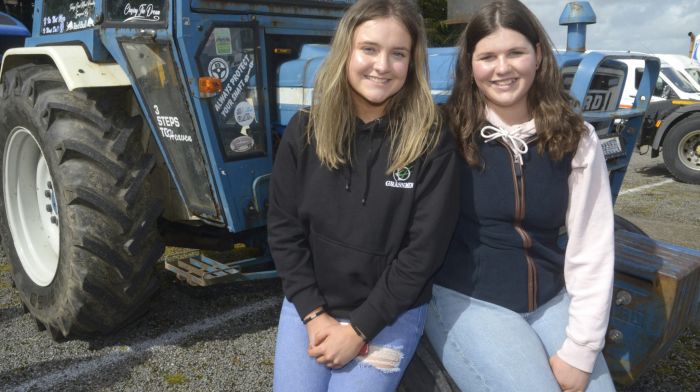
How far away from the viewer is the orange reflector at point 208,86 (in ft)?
9.46

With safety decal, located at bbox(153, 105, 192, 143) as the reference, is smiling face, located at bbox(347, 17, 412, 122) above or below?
above

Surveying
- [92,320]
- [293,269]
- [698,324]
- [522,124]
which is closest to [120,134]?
[92,320]

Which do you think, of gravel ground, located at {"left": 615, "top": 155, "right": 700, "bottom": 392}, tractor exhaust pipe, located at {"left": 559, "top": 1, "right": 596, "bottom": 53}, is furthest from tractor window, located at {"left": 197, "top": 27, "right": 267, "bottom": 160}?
gravel ground, located at {"left": 615, "top": 155, "right": 700, "bottom": 392}

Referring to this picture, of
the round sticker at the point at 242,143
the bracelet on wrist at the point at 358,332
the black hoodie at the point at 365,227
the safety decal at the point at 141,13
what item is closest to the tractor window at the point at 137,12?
the safety decal at the point at 141,13

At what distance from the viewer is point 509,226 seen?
1.96m

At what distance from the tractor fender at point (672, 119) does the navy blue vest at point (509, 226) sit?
308 inches

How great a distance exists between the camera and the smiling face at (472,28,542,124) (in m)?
1.98

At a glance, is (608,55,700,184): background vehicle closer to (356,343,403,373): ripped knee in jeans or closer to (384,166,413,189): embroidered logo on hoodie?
(384,166,413,189): embroidered logo on hoodie

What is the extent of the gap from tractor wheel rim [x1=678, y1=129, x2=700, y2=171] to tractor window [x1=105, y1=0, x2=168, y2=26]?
7.91 m

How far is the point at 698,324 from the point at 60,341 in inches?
137

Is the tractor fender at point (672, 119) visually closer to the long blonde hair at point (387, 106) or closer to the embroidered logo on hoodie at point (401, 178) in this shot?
the long blonde hair at point (387, 106)

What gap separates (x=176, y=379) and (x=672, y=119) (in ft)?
26.9

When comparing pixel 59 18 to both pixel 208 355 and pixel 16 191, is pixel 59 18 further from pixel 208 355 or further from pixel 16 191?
pixel 208 355

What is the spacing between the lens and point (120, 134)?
301 centimetres
